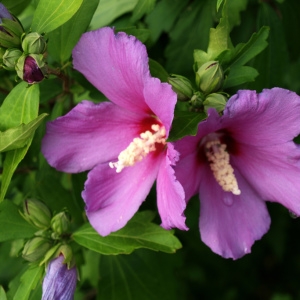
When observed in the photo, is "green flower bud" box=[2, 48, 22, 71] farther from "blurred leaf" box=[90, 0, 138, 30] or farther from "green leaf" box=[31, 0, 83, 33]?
"blurred leaf" box=[90, 0, 138, 30]

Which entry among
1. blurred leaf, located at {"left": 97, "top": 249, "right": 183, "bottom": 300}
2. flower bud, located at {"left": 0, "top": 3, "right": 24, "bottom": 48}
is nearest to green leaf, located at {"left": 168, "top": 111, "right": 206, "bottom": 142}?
flower bud, located at {"left": 0, "top": 3, "right": 24, "bottom": 48}

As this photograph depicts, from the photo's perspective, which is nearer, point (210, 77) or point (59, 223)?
point (210, 77)

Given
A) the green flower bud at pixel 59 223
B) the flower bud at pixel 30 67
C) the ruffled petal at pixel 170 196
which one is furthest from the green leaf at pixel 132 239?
the flower bud at pixel 30 67

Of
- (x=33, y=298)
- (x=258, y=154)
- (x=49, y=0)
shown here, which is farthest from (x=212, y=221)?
(x=49, y=0)

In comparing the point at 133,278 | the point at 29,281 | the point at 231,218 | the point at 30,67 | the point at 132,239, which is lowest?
the point at 133,278

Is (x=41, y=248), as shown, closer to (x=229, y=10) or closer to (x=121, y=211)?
(x=121, y=211)

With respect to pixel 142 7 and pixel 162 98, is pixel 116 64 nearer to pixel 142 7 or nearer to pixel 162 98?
pixel 162 98

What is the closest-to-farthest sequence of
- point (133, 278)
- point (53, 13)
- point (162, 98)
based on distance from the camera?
point (162, 98), point (53, 13), point (133, 278)

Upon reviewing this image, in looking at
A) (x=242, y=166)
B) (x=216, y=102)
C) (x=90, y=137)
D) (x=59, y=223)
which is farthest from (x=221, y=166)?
(x=59, y=223)
